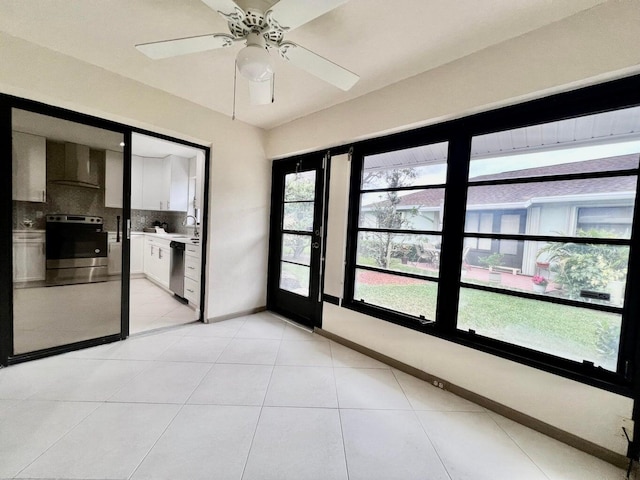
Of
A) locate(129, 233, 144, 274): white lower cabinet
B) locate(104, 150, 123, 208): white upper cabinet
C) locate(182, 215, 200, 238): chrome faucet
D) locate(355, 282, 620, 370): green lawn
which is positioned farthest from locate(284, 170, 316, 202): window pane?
locate(129, 233, 144, 274): white lower cabinet

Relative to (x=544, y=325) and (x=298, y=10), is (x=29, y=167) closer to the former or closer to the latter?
(x=298, y=10)

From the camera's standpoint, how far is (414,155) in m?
2.46

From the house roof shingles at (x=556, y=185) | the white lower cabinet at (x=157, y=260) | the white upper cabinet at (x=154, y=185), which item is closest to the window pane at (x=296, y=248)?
the house roof shingles at (x=556, y=185)

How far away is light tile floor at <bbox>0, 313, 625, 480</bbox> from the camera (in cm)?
133

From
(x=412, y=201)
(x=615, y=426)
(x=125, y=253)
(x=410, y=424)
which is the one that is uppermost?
(x=412, y=201)

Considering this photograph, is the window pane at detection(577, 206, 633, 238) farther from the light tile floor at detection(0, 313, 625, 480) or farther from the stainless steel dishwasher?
the stainless steel dishwasher

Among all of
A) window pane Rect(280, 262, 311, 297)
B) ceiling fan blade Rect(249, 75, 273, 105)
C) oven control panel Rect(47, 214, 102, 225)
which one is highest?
ceiling fan blade Rect(249, 75, 273, 105)

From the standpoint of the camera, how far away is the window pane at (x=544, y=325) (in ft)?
5.15

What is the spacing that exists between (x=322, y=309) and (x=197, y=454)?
1.90m

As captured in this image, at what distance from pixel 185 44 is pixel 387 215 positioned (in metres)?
2.10

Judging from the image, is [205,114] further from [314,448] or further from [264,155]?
[314,448]

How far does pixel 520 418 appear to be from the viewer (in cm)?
176

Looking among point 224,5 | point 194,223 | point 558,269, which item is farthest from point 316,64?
point 194,223

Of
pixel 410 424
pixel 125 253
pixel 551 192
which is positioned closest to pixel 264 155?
pixel 125 253
